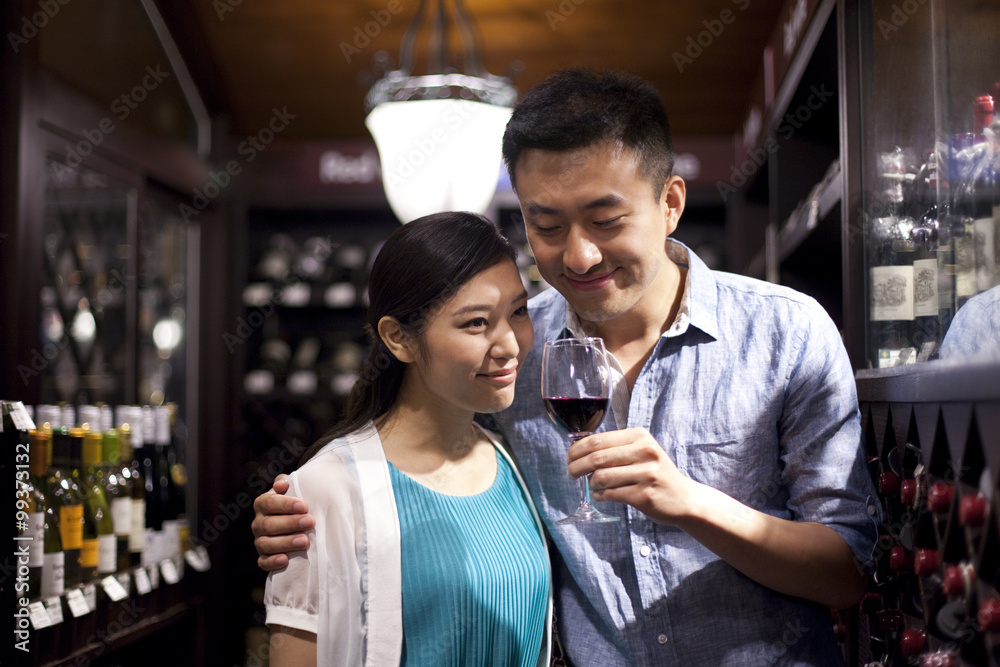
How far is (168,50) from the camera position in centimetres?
463

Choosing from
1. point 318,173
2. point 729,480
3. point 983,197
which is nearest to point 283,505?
point 729,480

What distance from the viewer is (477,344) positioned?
1743 millimetres

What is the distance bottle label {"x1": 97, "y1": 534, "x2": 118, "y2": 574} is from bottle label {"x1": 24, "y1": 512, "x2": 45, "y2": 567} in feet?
1.73

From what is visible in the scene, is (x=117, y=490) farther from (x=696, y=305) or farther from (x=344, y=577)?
(x=696, y=305)

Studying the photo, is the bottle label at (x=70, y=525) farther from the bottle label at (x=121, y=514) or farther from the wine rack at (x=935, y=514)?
the wine rack at (x=935, y=514)

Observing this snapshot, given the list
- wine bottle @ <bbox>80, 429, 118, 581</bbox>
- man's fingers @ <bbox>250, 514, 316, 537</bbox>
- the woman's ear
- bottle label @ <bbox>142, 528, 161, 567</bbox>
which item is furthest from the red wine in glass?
bottle label @ <bbox>142, 528, 161, 567</bbox>

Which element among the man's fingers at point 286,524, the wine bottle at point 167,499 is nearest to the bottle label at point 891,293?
the man's fingers at point 286,524

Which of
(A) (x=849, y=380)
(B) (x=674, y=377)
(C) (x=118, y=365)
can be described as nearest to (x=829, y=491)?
(A) (x=849, y=380)

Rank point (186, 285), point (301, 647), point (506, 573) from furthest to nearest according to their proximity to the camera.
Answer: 1. point (186, 285)
2. point (506, 573)
3. point (301, 647)

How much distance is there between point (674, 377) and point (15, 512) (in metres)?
1.68

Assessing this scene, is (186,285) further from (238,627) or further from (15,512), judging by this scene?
(15,512)

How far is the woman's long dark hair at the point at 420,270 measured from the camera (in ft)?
5.83

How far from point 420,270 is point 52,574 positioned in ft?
5.96

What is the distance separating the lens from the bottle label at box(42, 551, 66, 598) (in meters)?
2.74
